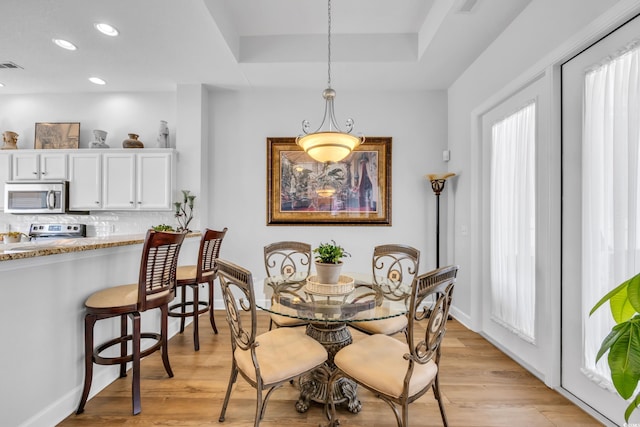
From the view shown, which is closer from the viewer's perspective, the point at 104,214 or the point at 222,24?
the point at 222,24

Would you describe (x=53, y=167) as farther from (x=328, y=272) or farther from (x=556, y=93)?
(x=556, y=93)

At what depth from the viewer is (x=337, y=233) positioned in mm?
3822

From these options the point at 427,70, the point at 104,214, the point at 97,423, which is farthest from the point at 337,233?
the point at 104,214

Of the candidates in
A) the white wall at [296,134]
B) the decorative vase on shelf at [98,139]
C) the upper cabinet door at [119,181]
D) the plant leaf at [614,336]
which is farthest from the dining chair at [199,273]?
the plant leaf at [614,336]

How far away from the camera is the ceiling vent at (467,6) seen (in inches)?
87.2

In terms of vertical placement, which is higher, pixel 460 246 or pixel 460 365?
pixel 460 246

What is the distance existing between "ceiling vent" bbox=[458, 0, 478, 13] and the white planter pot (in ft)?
7.18

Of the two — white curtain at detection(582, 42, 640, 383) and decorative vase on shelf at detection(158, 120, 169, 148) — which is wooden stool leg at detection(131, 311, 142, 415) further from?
white curtain at detection(582, 42, 640, 383)

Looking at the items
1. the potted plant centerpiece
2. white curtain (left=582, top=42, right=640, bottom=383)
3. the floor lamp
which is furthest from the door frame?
the potted plant centerpiece

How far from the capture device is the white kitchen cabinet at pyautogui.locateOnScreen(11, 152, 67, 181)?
3664 millimetres

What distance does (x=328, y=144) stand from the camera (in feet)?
6.52

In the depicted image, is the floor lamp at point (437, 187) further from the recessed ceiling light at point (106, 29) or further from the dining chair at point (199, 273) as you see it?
the recessed ceiling light at point (106, 29)

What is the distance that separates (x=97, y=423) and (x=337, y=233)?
2776mm

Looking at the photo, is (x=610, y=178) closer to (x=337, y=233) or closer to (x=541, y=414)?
(x=541, y=414)
